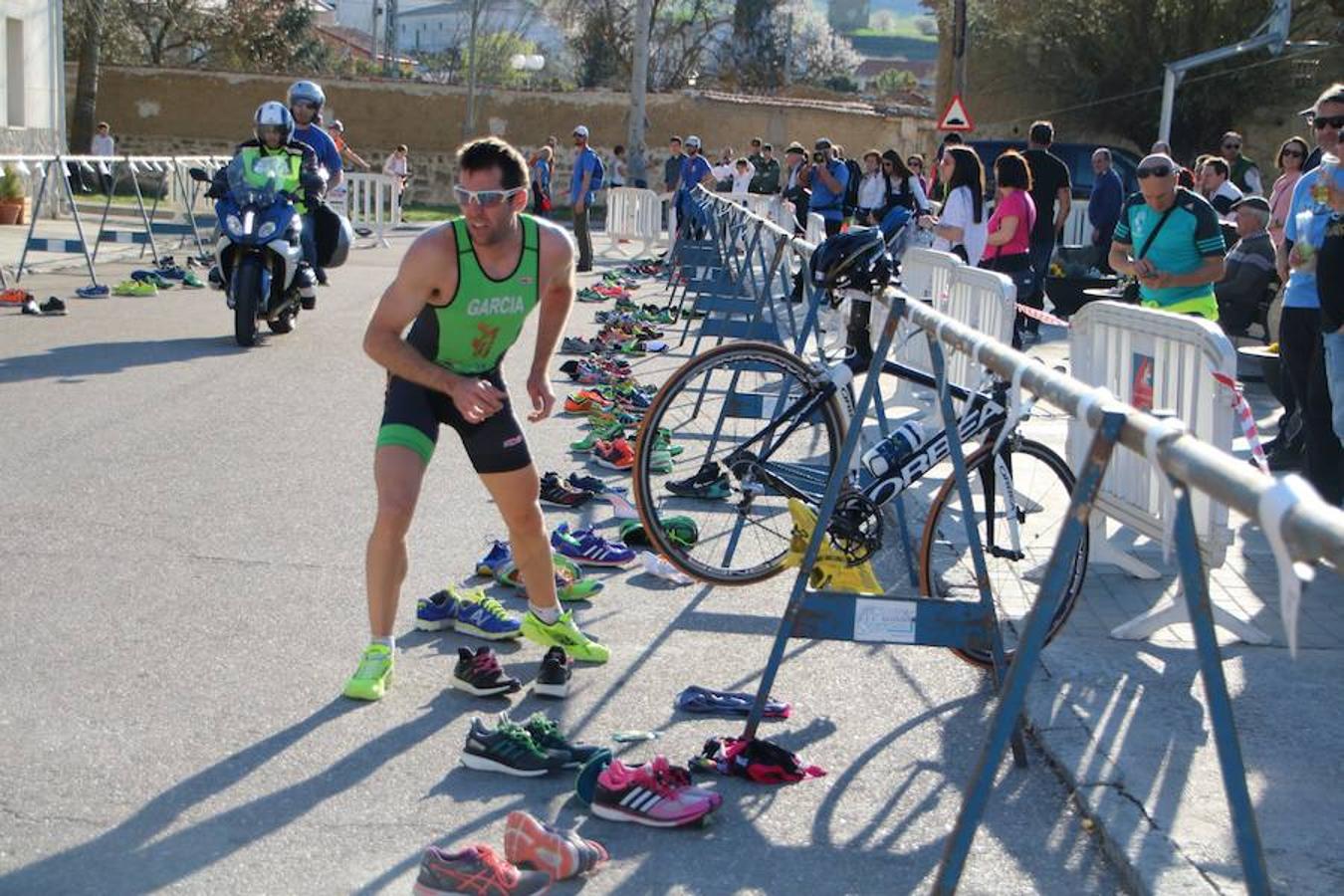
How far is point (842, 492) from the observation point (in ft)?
20.8

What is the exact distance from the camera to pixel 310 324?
15.8 metres

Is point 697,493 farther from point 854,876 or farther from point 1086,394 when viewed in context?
point 1086,394

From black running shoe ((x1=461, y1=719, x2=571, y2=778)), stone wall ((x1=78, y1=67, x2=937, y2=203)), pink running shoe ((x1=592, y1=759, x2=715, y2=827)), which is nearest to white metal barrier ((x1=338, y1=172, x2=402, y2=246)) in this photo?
stone wall ((x1=78, y1=67, x2=937, y2=203))

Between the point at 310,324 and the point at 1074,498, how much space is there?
13149 millimetres

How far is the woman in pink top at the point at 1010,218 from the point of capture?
43.2 ft

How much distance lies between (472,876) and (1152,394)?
3893mm

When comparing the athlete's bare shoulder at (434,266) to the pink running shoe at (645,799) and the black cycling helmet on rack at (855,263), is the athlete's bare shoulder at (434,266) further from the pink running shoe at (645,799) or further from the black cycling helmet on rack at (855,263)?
the black cycling helmet on rack at (855,263)

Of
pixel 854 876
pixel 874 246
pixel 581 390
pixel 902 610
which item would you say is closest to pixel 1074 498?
pixel 854 876

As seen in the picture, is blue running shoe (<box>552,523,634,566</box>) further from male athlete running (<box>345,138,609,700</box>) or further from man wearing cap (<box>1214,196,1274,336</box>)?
man wearing cap (<box>1214,196,1274,336</box>)

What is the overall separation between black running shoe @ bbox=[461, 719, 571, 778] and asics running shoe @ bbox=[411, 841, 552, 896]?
0.79 metres

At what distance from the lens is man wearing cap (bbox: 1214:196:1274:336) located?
43.5 ft

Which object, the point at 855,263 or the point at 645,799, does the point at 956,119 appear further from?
the point at 645,799

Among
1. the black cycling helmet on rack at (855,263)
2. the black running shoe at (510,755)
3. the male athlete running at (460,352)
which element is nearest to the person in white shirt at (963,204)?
the black cycling helmet on rack at (855,263)

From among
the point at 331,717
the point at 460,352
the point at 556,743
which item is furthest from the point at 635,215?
the point at 556,743
